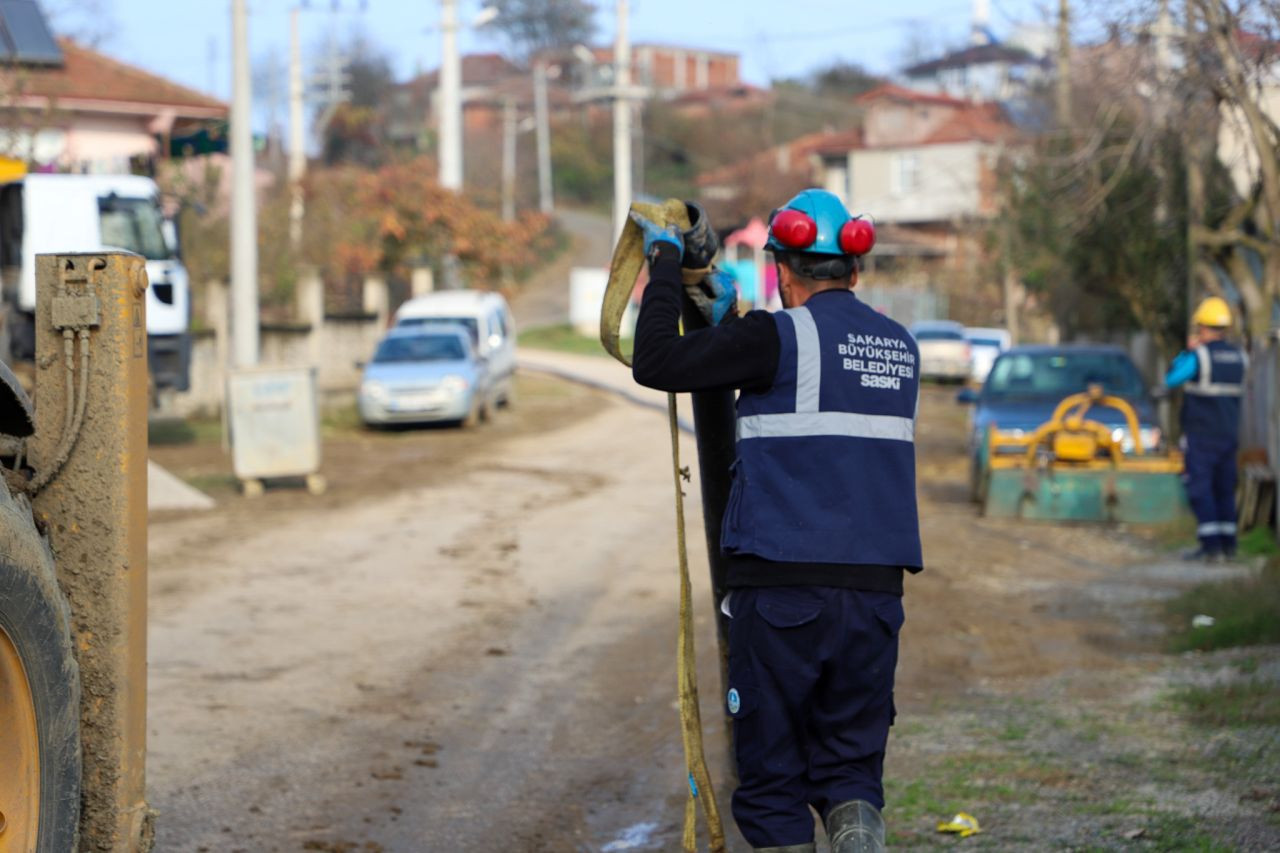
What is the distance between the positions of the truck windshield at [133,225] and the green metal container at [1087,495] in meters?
11.4

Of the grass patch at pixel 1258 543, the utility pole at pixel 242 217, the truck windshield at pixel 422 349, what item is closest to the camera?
the grass patch at pixel 1258 543

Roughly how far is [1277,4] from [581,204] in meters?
68.5

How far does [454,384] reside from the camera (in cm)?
2402

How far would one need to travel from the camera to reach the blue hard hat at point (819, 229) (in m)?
4.20

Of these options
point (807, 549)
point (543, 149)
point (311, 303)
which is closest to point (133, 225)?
point (311, 303)

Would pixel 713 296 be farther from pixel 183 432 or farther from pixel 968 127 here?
pixel 968 127

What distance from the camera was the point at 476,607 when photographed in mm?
10375

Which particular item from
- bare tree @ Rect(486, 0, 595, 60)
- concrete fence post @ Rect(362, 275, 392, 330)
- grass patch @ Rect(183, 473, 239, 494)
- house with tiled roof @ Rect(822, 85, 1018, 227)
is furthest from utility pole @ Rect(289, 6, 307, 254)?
bare tree @ Rect(486, 0, 595, 60)

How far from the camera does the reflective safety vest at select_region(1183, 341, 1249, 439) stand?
1195 centimetres

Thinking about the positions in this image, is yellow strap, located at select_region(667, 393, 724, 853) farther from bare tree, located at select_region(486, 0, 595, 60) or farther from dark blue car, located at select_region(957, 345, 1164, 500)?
bare tree, located at select_region(486, 0, 595, 60)

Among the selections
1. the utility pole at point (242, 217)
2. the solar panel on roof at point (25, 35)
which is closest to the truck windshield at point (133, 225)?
the utility pole at point (242, 217)

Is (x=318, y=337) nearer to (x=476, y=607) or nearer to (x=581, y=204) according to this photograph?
(x=476, y=607)

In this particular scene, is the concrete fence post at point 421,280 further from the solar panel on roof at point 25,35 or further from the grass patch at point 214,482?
the grass patch at point 214,482

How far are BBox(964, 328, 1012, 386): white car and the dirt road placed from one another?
2312cm
